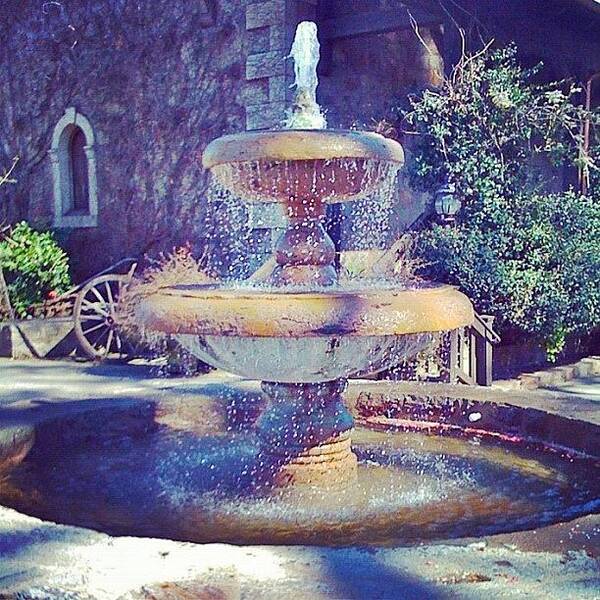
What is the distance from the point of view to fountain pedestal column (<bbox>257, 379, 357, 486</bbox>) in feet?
12.8

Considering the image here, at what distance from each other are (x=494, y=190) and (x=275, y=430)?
509 centimetres

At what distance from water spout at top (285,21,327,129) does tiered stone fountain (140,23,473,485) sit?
1 cm

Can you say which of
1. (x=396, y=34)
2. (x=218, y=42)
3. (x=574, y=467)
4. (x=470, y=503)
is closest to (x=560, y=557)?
(x=470, y=503)

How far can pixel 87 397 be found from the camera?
5.30 metres

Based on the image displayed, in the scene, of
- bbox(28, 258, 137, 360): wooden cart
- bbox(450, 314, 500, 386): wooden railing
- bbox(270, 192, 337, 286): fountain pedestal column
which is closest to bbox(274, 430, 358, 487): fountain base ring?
bbox(270, 192, 337, 286): fountain pedestal column

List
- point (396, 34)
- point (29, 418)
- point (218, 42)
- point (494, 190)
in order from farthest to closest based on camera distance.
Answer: point (396, 34), point (218, 42), point (494, 190), point (29, 418)

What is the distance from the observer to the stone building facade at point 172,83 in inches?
364

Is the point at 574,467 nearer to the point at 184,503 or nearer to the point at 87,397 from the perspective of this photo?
the point at 184,503

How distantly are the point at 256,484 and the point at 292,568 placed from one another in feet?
5.35

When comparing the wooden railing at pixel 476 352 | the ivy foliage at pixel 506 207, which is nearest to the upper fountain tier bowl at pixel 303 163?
the wooden railing at pixel 476 352

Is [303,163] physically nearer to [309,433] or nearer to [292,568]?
[309,433]

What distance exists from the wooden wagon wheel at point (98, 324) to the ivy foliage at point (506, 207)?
10.2 ft

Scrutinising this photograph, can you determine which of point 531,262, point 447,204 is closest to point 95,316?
point 447,204

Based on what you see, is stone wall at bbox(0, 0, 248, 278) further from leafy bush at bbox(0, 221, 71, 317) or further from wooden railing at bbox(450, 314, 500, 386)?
wooden railing at bbox(450, 314, 500, 386)
